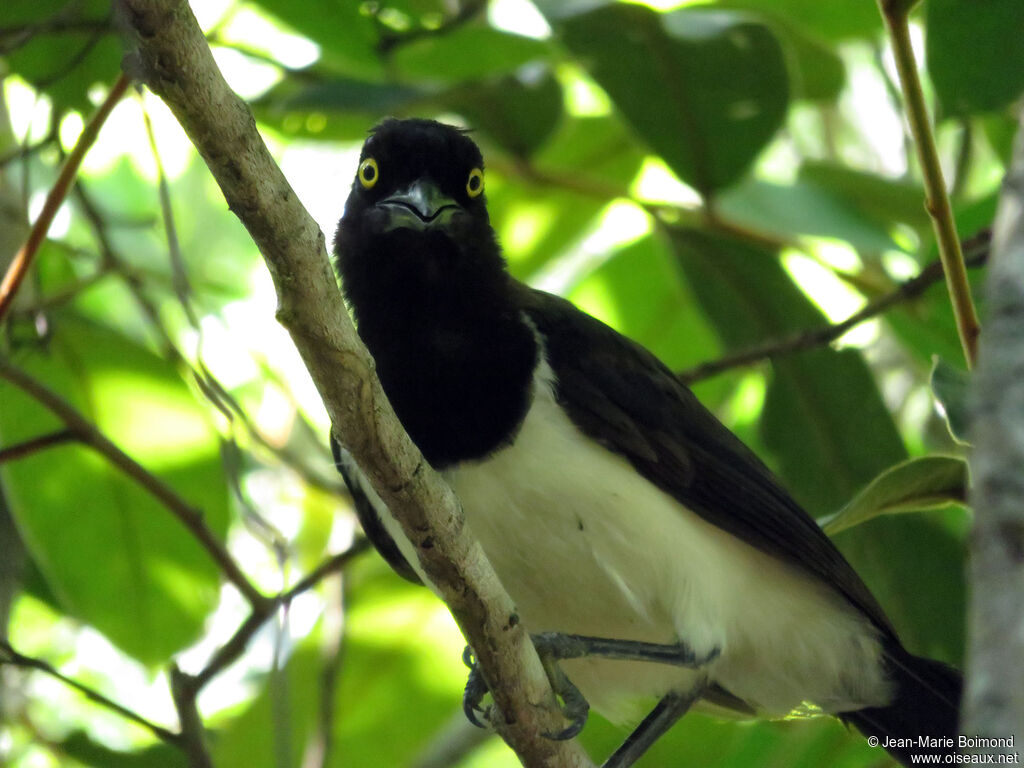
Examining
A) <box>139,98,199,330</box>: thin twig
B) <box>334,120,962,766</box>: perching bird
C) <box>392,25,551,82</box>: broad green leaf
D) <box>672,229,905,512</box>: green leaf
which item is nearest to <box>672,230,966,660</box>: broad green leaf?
<box>672,229,905,512</box>: green leaf

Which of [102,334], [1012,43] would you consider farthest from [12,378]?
[1012,43]

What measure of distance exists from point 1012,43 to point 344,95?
7.04 ft

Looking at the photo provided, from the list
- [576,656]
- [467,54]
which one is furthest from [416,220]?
[467,54]

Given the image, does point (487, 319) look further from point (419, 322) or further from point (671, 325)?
point (671, 325)

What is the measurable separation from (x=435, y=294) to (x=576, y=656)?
44.1 inches

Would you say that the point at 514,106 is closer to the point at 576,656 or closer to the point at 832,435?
the point at 832,435

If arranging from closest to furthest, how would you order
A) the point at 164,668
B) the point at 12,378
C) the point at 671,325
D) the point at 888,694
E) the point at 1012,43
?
1. the point at 1012,43
2. the point at 12,378
3. the point at 888,694
4. the point at 164,668
5. the point at 671,325

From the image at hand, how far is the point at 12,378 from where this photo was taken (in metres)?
3.91

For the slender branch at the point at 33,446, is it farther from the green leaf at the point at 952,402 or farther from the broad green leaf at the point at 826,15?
the broad green leaf at the point at 826,15

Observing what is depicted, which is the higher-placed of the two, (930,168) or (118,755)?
(930,168)


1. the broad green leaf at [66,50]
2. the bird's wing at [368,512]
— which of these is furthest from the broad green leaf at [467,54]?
the bird's wing at [368,512]

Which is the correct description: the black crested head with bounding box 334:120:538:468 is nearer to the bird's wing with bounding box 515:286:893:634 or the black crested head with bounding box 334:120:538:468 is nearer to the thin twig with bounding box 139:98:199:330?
the bird's wing with bounding box 515:286:893:634

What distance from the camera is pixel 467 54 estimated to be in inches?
201

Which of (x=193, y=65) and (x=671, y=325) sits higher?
(x=193, y=65)
